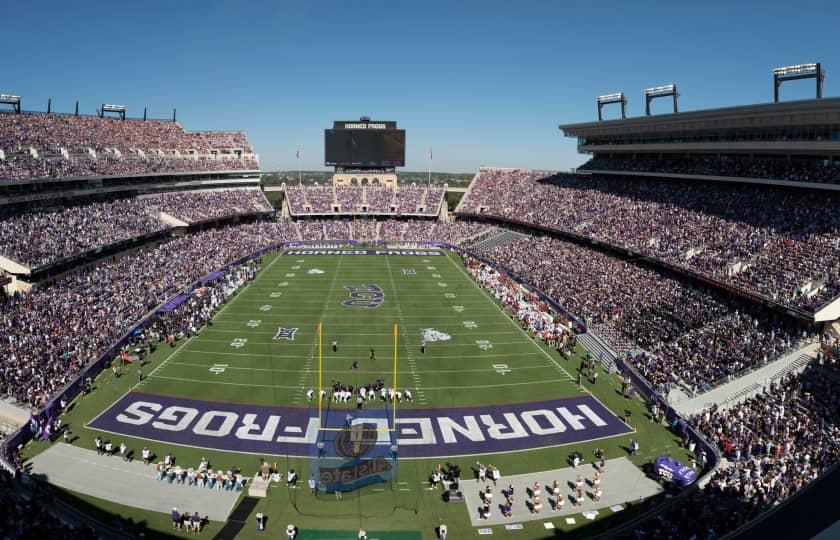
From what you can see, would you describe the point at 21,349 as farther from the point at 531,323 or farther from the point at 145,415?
the point at 531,323

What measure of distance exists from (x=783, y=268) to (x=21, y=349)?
37.3 m

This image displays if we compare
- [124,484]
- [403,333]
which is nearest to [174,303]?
[403,333]

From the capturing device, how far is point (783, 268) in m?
26.4

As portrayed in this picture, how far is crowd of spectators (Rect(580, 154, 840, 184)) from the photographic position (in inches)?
1204

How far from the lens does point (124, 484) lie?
15711 mm

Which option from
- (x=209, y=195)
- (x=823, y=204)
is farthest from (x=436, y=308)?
(x=209, y=195)

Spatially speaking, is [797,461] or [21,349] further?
[21,349]

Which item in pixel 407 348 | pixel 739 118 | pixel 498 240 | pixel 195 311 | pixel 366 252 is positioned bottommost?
pixel 407 348

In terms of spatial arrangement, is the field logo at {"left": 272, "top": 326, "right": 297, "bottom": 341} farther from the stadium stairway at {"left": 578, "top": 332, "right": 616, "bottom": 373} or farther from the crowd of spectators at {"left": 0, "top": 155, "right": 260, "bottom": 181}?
the crowd of spectators at {"left": 0, "top": 155, "right": 260, "bottom": 181}

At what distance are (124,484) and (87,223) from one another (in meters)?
29.0

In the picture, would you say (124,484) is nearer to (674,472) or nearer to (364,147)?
(674,472)

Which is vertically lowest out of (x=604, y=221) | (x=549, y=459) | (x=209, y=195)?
(x=549, y=459)

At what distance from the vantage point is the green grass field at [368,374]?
14.8 m

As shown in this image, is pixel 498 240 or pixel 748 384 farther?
pixel 498 240
